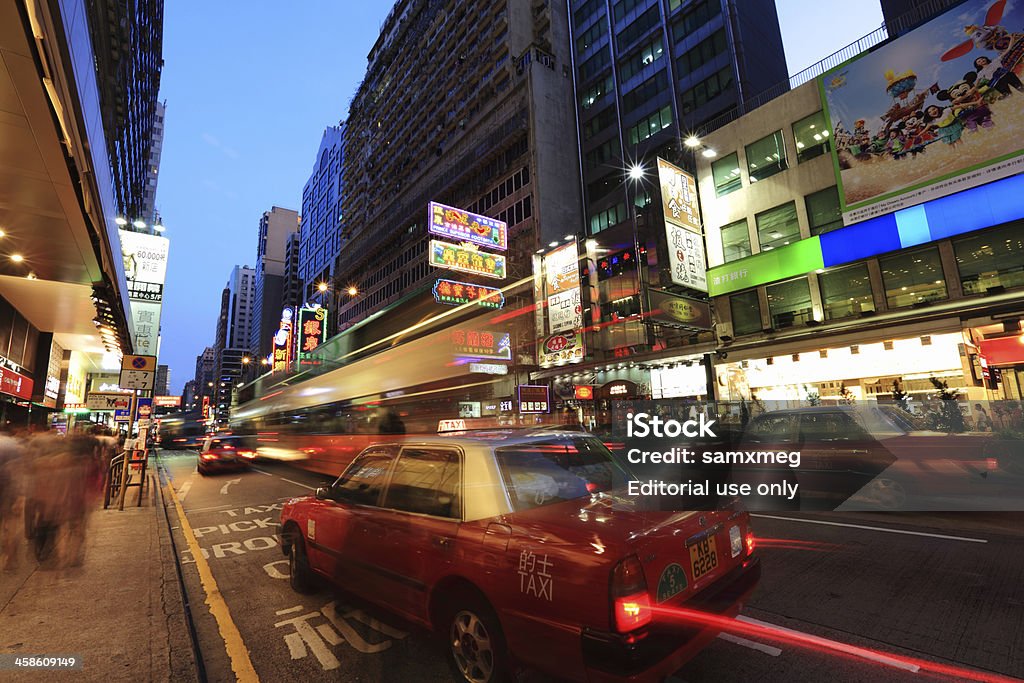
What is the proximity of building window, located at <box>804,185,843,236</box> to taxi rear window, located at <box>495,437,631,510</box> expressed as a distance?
20592 mm

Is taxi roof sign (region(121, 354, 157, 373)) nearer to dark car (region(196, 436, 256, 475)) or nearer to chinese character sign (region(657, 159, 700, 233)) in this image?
dark car (region(196, 436, 256, 475))

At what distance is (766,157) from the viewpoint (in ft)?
72.1

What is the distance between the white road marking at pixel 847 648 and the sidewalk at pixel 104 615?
4.33 m

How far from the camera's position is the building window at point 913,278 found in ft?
55.2

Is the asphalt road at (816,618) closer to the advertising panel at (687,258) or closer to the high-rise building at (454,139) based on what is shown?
the high-rise building at (454,139)

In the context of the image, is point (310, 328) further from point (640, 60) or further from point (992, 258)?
point (992, 258)

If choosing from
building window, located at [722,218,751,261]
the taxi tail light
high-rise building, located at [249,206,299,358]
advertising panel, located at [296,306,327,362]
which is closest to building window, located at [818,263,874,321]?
building window, located at [722,218,751,261]

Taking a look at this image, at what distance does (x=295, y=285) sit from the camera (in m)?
134

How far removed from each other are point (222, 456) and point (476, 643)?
1816cm

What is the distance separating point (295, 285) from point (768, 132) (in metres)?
135

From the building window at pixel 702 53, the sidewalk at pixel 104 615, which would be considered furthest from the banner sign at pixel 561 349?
the building window at pixel 702 53

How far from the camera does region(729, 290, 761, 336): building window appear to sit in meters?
21.4

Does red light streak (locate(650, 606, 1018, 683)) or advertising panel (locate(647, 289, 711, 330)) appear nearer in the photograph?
red light streak (locate(650, 606, 1018, 683))

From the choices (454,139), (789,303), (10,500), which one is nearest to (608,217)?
(789,303)
